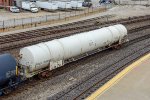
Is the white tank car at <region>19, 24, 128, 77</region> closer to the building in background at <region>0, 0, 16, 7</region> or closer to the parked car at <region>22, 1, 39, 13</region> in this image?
the parked car at <region>22, 1, 39, 13</region>

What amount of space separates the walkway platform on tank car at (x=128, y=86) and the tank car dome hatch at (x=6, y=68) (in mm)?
5362

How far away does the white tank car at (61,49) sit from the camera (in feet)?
73.0

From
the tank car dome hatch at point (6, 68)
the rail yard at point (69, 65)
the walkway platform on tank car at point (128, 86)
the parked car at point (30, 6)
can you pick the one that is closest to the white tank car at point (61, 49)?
the rail yard at point (69, 65)

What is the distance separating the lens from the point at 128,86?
19281 millimetres

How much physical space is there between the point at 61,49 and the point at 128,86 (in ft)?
22.9

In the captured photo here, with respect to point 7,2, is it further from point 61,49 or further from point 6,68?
point 6,68

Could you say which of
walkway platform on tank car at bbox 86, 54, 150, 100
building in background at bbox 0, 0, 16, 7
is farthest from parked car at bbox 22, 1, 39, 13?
walkway platform on tank car at bbox 86, 54, 150, 100

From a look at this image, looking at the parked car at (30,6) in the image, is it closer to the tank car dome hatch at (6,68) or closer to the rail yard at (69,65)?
the rail yard at (69,65)

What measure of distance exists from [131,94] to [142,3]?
250 feet

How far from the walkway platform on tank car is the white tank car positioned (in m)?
5.12

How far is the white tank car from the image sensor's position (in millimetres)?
22250

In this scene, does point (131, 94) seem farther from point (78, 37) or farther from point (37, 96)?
point (78, 37)

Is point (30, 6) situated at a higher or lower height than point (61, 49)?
higher

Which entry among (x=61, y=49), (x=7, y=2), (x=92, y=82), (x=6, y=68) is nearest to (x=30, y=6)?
(x=7, y=2)
